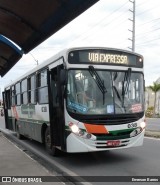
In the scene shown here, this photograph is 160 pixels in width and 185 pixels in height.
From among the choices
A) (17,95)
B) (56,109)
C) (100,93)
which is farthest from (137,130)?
(17,95)

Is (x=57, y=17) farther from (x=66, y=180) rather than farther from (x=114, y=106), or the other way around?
(x=66, y=180)

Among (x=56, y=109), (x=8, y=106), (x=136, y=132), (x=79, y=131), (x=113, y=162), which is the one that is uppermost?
(x=8, y=106)

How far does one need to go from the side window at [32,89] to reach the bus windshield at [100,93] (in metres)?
3.88

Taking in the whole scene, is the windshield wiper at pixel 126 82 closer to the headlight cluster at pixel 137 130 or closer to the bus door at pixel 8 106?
the headlight cluster at pixel 137 130

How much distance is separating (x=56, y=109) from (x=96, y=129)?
153cm

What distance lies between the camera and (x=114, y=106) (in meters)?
10.1

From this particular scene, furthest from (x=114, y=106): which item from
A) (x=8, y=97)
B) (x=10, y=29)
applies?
(x=8, y=97)

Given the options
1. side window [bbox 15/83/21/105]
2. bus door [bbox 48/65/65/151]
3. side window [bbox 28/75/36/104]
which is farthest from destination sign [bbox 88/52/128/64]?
side window [bbox 15/83/21/105]

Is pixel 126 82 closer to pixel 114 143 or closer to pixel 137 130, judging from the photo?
pixel 137 130

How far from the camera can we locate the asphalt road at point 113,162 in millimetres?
9195

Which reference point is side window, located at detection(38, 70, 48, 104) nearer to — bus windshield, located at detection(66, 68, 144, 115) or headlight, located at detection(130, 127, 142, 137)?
bus windshield, located at detection(66, 68, 144, 115)

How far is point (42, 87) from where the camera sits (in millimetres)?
12289

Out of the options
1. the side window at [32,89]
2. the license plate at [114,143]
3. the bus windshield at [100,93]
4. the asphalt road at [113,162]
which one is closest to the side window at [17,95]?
the side window at [32,89]

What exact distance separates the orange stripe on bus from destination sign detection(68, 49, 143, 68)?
1.70 meters
